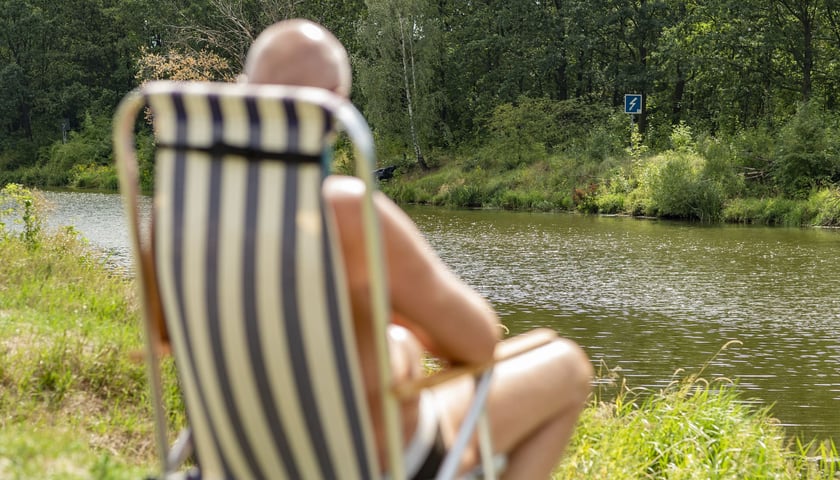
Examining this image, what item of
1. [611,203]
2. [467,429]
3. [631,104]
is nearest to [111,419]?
[467,429]

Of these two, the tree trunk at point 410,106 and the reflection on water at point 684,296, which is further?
the tree trunk at point 410,106

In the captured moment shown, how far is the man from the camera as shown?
1871 mm

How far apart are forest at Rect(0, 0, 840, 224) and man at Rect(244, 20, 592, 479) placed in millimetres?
17539

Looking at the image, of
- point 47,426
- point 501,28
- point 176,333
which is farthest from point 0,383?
point 501,28

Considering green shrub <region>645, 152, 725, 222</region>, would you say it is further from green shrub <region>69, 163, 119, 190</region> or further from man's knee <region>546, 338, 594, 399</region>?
green shrub <region>69, 163, 119, 190</region>

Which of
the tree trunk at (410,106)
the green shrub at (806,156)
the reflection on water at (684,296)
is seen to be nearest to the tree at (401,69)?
the tree trunk at (410,106)

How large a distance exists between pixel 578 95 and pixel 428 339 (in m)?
44.9

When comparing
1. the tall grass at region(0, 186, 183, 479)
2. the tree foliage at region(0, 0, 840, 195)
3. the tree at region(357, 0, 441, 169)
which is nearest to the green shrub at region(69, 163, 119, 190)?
the tree foliage at region(0, 0, 840, 195)

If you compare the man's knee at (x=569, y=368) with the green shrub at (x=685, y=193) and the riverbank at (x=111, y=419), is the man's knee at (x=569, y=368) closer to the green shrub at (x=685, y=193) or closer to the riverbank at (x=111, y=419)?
the riverbank at (x=111, y=419)

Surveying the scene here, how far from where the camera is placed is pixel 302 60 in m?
1.87

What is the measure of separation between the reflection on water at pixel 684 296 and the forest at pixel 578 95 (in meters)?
4.16

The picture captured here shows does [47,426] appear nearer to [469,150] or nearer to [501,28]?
[469,150]

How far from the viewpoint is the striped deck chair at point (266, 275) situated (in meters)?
1.72

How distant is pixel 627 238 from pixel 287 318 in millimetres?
20997
